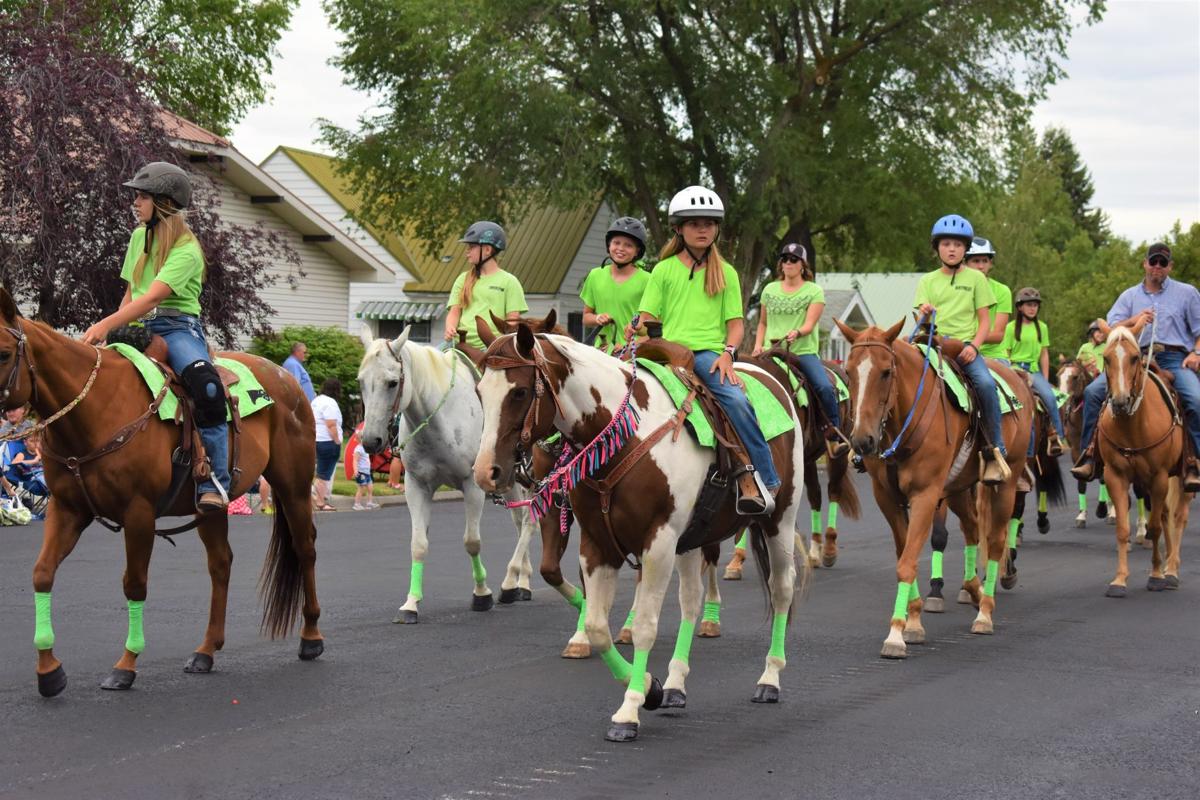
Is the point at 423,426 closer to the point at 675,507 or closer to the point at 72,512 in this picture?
the point at 72,512

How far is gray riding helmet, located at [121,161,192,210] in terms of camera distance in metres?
8.92

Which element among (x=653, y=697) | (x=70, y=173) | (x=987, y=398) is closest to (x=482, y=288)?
(x=987, y=398)

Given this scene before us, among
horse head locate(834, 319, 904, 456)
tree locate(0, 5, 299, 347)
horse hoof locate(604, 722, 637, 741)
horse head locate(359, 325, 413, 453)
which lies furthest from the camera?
tree locate(0, 5, 299, 347)

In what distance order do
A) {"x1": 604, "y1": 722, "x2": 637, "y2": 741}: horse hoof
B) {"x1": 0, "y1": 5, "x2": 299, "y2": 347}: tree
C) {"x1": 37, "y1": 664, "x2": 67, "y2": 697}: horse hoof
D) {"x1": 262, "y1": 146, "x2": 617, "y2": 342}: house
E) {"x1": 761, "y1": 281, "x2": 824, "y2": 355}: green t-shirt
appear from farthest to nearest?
{"x1": 262, "y1": 146, "x2": 617, "y2": 342}: house → {"x1": 0, "y1": 5, "x2": 299, "y2": 347}: tree → {"x1": 761, "y1": 281, "x2": 824, "y2": 355}: green t-shirt → {"x1": 37, "y1": 664, "x2": 67, "y2": 697}: horse hoof → {"x1": 604, "y1": 722, "x2": 637, "y2": 741}: horse hoof

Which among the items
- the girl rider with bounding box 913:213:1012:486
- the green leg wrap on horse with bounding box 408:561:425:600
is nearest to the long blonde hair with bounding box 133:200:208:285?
the green leg wrap on horse with bounding box 408:561:425:600

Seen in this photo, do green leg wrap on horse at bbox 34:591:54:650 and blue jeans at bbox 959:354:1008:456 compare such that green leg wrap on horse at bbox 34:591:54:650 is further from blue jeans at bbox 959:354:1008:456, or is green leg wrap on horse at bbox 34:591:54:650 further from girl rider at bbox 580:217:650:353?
blue jeans at bbox 959:354:1008:456

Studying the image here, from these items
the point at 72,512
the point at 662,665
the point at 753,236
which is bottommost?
the point at 662,665

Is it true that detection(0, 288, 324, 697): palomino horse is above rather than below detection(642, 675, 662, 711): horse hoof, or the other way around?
above

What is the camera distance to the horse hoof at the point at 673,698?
7.94 metres

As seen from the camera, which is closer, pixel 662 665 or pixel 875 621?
pixel 662 665

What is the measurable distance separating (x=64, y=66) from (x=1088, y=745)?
22634 mm

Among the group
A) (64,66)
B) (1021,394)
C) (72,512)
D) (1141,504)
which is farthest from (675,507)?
(64,66)

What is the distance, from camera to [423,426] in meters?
11.7

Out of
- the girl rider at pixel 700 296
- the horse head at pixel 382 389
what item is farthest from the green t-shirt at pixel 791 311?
the girl rider at pixel 700 296
